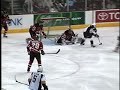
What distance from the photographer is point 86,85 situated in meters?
9.45

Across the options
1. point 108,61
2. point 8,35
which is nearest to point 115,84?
point 108,61

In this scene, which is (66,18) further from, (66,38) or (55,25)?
(66,38)

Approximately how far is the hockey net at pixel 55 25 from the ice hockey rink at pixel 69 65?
2.78 ft

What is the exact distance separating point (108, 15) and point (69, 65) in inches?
310

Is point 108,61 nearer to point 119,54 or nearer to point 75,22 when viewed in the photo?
point 119,54

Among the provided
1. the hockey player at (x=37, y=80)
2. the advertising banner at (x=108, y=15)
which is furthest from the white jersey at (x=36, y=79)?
the advertising banner at (x=108, y=15)

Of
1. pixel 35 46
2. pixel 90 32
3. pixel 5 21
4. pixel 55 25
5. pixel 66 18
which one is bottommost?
pixel 35 46

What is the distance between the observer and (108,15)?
19172 mm

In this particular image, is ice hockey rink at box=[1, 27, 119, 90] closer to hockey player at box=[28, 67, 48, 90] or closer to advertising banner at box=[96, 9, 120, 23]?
hockey player at box=[28, 67, 48, 90]

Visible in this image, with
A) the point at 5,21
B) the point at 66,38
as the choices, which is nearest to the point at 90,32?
the point at 66,38

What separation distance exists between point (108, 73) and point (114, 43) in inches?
191

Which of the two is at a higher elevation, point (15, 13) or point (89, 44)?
point (15, 13)

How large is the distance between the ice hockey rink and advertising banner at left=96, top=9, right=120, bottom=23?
7.75 feet

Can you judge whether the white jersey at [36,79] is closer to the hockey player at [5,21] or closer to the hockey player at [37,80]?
the hockey player at [37,80]
